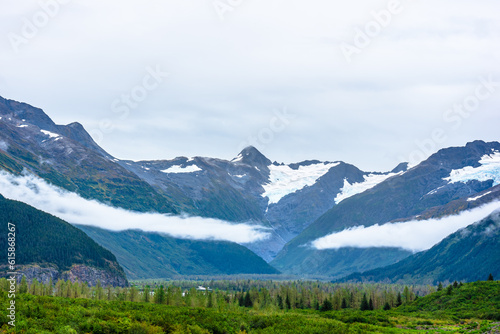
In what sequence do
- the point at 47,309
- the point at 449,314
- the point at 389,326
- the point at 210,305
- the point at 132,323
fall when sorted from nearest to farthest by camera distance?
the point at 132,323 < the point at 47,309 < the point at 389,326 < the point at 449,314 < the point at 210,305

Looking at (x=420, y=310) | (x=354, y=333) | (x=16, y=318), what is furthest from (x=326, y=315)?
(x=16, y=318)

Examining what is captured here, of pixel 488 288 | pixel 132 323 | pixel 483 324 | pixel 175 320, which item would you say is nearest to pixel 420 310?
pixel 488 288

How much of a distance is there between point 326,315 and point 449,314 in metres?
39.6

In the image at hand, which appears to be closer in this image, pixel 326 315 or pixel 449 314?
pixel 449 314

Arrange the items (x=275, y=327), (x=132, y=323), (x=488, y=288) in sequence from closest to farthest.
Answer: (x=132, y=323) → (x=275, y=327) → (x=488, y=288)

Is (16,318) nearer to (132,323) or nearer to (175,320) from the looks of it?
(132,323)

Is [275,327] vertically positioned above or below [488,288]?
below

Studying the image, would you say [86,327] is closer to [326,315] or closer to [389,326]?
[389,326]

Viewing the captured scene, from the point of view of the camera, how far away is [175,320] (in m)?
113

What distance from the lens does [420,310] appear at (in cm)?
17300

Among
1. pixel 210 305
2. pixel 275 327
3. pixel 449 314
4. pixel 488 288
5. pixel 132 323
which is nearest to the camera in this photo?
pixel 132 323

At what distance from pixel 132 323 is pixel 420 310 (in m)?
103

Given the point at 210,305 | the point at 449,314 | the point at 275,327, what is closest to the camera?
the point at 275,327

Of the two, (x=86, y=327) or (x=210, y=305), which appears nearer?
(x=86, y=327)
